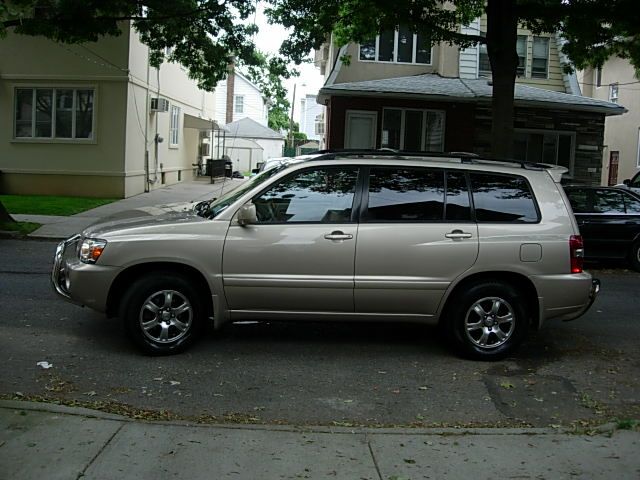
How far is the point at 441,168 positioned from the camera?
6309mm

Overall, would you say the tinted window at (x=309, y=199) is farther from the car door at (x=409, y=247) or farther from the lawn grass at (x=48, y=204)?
the lawn grass at (x=48, y=204)

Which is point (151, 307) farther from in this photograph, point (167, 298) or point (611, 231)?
point (611, 231)

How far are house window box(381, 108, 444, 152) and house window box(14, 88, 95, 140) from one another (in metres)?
8.78

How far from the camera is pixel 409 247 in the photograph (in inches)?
236

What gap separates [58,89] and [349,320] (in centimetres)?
1753

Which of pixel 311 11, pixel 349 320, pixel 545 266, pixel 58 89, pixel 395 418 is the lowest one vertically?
pixel 395 418

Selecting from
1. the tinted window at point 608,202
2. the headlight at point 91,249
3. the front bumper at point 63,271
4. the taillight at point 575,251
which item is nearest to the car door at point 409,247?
the taillight at point 575,251

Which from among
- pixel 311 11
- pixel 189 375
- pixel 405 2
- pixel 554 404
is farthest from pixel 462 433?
pixel 311 11

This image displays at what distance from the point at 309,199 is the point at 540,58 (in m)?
19.3

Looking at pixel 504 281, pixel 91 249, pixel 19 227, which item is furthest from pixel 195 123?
pixel 504 281

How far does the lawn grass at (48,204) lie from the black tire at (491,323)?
41.8ft

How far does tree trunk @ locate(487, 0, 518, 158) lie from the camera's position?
41.0ft

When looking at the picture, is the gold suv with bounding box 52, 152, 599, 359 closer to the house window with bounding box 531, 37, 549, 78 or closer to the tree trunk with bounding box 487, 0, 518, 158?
the tree trunk with bounding box 487, 0, 518, 158

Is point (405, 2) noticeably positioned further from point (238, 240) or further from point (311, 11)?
point (238, 240)
